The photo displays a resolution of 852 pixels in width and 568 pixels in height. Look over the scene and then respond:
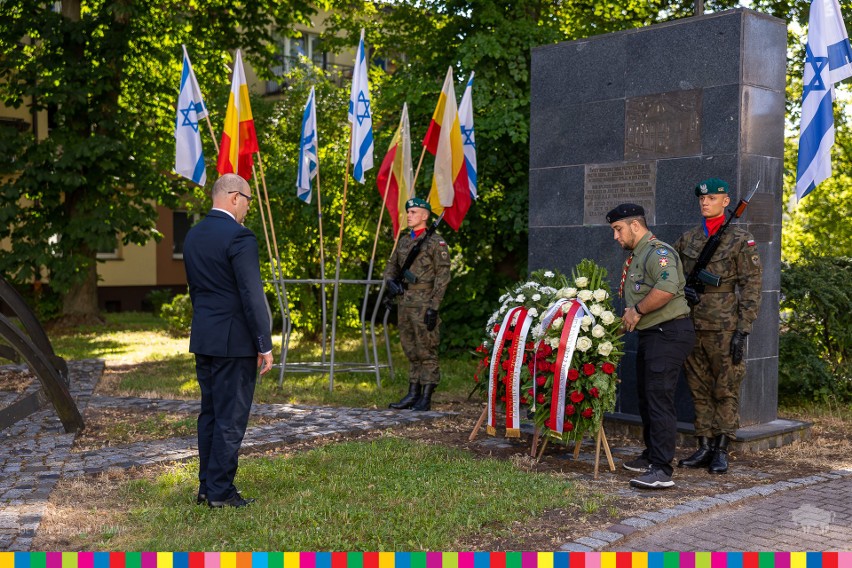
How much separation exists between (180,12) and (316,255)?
22.7 ft

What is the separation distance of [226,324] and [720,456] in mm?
3703

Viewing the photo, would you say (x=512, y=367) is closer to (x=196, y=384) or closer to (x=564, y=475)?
(x=564, y=475)

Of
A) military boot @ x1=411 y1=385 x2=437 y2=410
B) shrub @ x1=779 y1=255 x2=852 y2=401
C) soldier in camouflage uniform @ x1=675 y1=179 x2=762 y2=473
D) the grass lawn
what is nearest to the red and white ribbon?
soldier in camouflage uniform @ x1=675 y1=179 x2=762 y2=473

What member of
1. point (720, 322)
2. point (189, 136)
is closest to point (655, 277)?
point (720, 322)

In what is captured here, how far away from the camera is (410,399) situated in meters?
9.53

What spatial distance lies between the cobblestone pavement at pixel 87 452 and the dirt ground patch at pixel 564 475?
14 centimetres

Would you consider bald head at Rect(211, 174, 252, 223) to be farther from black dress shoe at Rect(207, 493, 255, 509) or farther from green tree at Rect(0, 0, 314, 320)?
green tree at Rect(0, 0, 314, 320)

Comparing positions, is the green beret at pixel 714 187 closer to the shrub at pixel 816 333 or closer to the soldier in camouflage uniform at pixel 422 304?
the soldier in camouflage uniform at pixel 422 304

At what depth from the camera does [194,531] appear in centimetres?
502

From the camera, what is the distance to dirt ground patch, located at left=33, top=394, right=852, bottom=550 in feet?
16.6

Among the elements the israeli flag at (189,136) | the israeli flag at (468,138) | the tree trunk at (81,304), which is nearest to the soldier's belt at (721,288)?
the israeli flag at (468,138)

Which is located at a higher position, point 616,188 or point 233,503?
point 616,188

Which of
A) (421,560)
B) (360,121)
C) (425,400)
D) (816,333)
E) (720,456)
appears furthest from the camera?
(360,121)

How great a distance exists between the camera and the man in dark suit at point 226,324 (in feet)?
17.9
